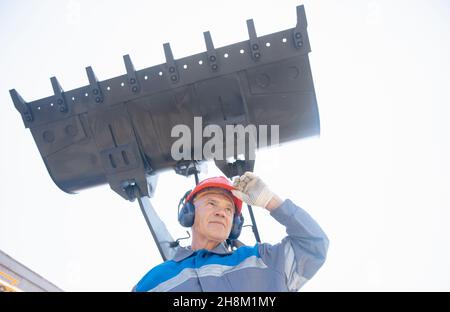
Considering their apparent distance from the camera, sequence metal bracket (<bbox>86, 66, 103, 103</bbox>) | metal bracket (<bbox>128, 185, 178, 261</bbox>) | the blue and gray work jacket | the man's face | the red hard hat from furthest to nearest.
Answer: metal bracket (<bbox>86, 66, 103, 103</bbox>)
metal bracket (<bbox>128, 185, 178, 261</bbox>)
the red hard hat
the man's face
the blue and gray work jacket

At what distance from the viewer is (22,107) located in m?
2.63

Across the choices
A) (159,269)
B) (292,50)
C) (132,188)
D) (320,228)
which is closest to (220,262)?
(159,269)

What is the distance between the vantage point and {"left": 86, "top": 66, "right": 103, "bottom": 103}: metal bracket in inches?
100.0

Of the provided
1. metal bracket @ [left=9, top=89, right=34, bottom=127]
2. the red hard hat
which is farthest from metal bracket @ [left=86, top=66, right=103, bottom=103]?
the red hard hat

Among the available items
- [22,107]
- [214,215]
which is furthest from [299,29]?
[22,107]

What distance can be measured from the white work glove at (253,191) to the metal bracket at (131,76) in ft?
3.06

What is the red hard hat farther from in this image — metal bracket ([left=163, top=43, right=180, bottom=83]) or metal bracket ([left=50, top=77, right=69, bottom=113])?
metal bracket ([left=50, top=77, right=69, bottom=113])

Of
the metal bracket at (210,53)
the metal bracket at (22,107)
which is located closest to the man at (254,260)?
the metal bracket at (210,53)

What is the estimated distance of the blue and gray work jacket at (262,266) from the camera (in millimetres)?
1831

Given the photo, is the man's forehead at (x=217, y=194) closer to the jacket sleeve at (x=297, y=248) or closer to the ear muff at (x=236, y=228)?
the ear muff at (x=236, y=228)

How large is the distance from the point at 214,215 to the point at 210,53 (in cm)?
100

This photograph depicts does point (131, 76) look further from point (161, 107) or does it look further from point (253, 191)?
point (253, 191)

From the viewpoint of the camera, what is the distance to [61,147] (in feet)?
8.59
